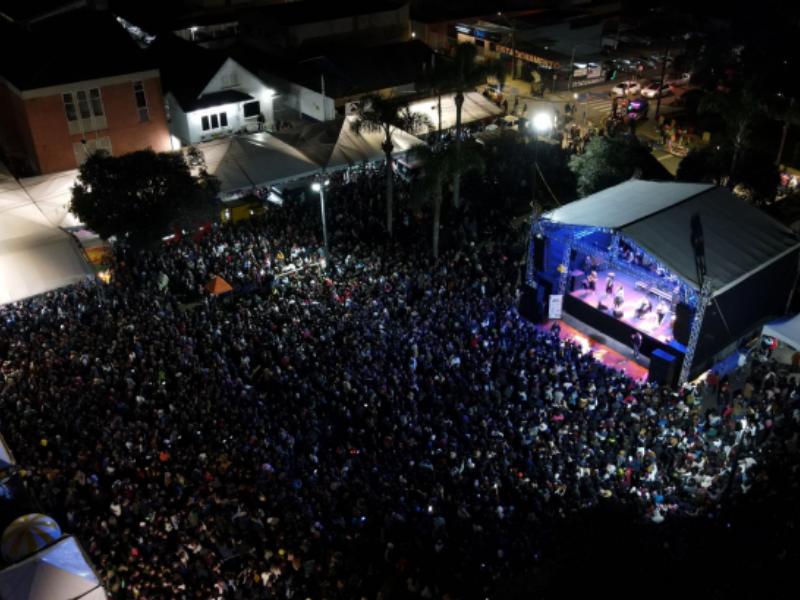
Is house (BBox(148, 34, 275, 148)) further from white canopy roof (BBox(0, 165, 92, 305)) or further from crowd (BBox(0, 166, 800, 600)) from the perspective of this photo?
crowd (BBox(0, 166, 800, 600))

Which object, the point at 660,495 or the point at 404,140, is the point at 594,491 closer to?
the point at 660,495

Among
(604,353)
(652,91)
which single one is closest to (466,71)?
(604,353)

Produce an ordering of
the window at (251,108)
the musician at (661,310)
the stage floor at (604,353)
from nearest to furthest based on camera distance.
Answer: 1. the stage floor at (604,353)
2. the musician at (661,310)
3. the window at (251,108)

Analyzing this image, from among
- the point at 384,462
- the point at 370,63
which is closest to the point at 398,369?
the point at 384,462

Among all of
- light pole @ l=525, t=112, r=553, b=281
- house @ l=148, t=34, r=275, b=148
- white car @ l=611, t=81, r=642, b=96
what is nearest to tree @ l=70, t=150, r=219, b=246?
house @ l=148, t=34, r=275, b=148

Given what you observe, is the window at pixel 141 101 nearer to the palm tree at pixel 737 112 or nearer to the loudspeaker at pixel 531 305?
the loudspeaker at pixel 531 305

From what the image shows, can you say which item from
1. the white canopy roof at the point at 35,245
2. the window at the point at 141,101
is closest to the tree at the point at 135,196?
the white canopy roof at the point at 35,245

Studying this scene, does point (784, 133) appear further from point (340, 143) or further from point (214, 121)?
point (214, 121)
